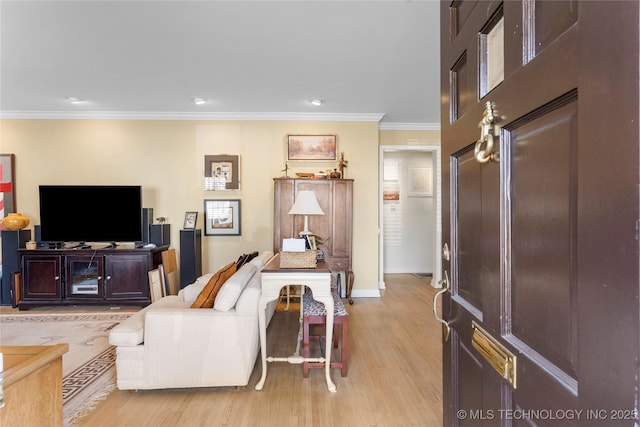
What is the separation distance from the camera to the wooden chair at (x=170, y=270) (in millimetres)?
4320

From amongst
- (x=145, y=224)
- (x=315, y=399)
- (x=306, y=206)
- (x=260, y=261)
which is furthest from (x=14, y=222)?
(x=315, y=399)

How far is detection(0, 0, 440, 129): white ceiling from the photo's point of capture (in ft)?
7.75

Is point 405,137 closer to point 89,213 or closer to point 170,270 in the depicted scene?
point 170,270

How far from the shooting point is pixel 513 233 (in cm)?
73

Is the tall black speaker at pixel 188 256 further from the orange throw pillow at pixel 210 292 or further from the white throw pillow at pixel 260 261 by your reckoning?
the orange throw pillow at pixel 210 292

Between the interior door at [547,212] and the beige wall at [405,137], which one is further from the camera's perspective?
the beige wall at [405,137]

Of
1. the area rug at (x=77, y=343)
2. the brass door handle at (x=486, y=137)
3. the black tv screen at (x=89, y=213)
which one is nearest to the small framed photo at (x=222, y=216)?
the black tv screen at (x=89, y=213)

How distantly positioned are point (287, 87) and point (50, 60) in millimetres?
2262

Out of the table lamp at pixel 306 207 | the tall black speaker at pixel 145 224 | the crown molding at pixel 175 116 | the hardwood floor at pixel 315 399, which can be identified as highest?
the crown molding at pixel 175 116

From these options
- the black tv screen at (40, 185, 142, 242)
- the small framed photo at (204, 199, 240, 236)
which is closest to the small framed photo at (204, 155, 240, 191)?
the small framed photo at (204, 199, 240, 236)

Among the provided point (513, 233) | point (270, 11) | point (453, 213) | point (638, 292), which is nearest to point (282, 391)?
point (453, 213)

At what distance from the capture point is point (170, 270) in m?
4.42

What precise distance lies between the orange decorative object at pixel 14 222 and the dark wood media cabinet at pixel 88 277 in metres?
0.37

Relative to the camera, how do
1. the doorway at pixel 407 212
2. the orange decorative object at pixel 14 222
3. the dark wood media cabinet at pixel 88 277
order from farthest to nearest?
the doorway at pixel 407 212
the orange decorative object at pixel 14 222
the dark wood media cabinet at pixel 88 277
